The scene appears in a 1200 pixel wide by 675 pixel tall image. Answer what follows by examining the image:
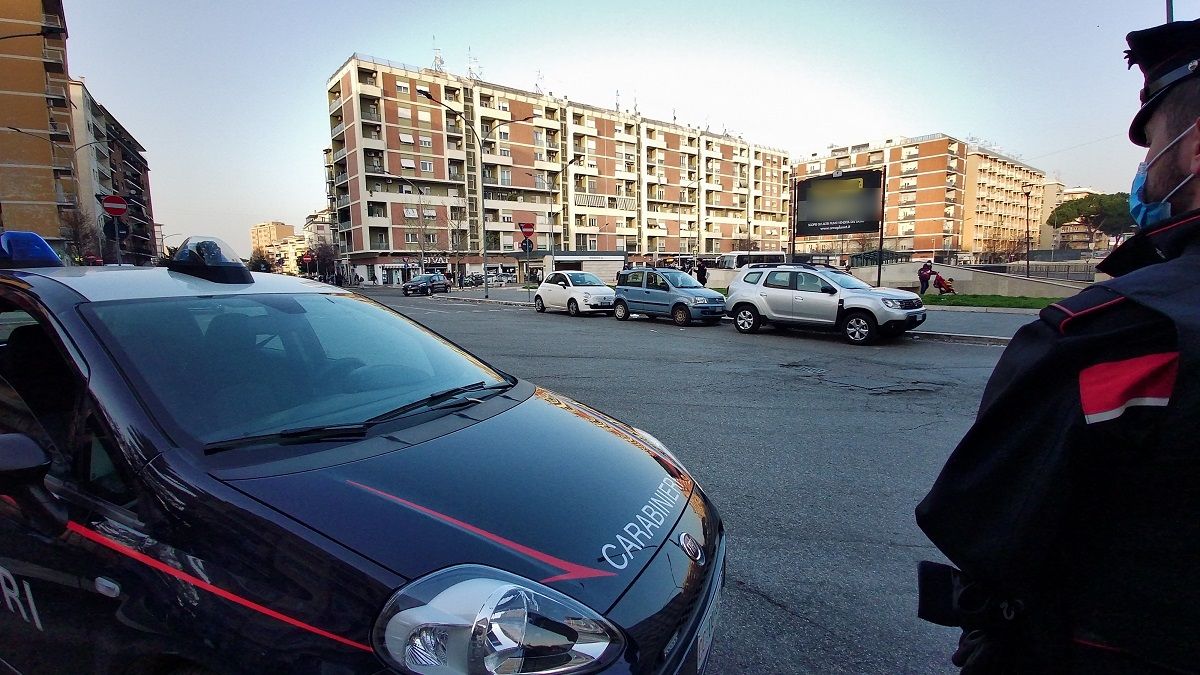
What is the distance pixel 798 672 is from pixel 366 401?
2.02 m

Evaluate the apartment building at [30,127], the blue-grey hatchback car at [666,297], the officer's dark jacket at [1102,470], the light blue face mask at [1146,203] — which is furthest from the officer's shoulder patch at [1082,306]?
the apartment building at [30,127]

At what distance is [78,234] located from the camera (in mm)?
41625

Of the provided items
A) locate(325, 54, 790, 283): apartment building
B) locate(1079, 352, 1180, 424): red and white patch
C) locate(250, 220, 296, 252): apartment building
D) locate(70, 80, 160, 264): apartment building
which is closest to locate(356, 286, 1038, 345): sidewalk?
locate(1079, 352, 1180, 424): red and white patch

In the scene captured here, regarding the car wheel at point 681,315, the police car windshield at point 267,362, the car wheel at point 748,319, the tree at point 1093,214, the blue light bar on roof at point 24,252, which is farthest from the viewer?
the tree at point 1093,214

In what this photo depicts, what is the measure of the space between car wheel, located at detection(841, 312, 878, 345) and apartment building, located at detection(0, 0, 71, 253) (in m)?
59.7

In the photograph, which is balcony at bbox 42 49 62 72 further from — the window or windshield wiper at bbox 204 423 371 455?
windshield wiper at bbox 204 423 371 455

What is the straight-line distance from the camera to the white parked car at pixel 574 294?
18.9 meters

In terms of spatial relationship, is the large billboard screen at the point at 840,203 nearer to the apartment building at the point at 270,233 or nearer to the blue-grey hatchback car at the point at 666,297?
the blue-grey hatchback car at the point at 666,297

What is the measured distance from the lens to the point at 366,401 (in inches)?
85.7

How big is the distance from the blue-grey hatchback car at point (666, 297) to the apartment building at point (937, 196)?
73.6m

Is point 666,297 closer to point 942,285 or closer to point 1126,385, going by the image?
point 942,285

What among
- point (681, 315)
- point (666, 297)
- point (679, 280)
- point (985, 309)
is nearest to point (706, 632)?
point (681, 315)

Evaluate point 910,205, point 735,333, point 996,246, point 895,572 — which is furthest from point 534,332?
point 996,246

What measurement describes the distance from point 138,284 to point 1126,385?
3062 millimetres
